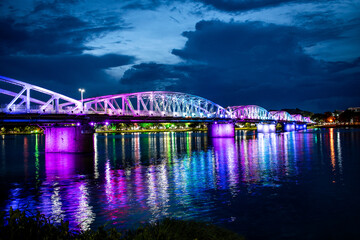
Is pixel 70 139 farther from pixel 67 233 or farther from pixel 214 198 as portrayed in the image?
pixel 67 233

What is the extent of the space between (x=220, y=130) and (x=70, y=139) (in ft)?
243

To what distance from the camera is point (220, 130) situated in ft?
399

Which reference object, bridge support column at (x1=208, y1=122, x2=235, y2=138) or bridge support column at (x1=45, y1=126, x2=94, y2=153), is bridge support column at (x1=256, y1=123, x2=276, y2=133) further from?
bridge support column at (x1=45, y1=126, x2=94, y2=153)

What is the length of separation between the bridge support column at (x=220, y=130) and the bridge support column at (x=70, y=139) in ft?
226

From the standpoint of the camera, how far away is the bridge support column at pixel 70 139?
5591 cm

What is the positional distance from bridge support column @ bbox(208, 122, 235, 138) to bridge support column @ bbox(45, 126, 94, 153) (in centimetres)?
6880

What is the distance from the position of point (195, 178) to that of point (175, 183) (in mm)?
3164

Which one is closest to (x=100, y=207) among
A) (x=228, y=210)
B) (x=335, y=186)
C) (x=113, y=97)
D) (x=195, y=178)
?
(x=228, y=210)

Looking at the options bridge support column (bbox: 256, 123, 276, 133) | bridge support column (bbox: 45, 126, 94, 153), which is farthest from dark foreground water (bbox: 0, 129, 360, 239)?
bridge support column (bbox: 256, 123, 276, 133)

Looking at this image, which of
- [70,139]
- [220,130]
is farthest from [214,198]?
[220,130]

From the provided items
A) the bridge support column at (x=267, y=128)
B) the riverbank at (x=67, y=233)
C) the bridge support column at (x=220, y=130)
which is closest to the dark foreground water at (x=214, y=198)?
the riverbank at (x=67, y=233)

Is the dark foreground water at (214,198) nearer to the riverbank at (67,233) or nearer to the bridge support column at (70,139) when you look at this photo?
the riverbank at (67,233)

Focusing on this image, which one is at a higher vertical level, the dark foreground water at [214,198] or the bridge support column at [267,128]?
the bridge support column at [267,128]

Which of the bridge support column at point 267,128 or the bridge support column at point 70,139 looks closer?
the bridge support column at point 70,139
